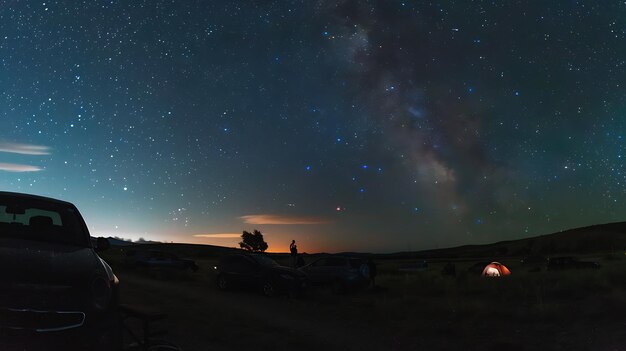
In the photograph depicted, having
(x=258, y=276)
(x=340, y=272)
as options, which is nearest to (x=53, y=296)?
(x=258, y=276)

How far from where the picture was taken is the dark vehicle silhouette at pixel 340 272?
20.2 meters

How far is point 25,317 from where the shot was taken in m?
3.68

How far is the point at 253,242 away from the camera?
101688 millimetres

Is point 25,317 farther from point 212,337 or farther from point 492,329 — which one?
point 492,329

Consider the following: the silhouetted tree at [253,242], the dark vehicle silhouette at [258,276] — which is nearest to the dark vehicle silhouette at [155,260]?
the dark vehicle silhouette at [258,276]

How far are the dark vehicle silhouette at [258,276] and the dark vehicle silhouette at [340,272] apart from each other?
8.09ft

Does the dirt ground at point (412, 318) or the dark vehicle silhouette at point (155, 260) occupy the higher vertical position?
the dark vehicle silhouette at point (155, 260)

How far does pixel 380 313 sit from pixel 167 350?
391 inches

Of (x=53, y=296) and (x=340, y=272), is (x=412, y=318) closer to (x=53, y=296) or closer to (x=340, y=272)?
(x=340, y=272)

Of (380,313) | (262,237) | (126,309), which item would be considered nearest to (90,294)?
(126,309)

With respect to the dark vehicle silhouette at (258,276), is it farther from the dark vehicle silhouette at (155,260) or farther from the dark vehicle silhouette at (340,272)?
the dark vehicle silhouette at (155,260)

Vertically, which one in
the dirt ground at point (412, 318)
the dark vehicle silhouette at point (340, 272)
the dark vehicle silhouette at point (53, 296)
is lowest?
the dirt ground at point (412, 318)

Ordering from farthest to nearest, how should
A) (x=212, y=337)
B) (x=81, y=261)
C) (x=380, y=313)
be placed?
(x=380, y=313) < (x=212, y=337) < (x=81, y=261)

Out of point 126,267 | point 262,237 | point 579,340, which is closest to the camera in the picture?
point 579,340
